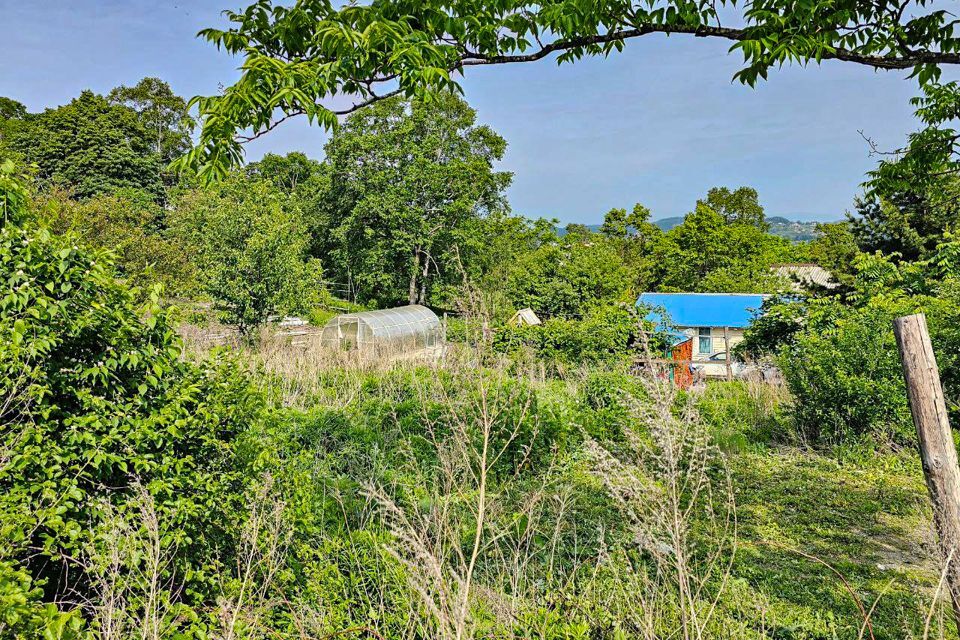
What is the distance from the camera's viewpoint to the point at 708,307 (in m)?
26.2

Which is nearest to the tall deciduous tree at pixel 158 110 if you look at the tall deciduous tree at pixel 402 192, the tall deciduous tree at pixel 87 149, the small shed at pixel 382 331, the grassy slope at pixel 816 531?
the tall deciduous tree at pixel 87 149

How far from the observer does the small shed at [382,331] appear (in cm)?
1784

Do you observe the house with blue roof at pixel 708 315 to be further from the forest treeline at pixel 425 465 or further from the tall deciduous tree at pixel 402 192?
the tall deciduous tree at pixel 402 192

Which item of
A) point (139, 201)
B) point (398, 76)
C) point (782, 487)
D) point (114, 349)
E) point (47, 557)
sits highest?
point (139, 201)

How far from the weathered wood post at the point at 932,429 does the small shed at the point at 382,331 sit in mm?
14834

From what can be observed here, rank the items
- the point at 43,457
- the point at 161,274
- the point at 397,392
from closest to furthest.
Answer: the point at 43,457 < the point at 397,392 < the point at 161,274

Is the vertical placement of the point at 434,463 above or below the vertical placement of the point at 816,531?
above

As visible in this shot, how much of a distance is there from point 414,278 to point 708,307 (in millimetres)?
14803

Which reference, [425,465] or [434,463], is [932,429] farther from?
[425,465]

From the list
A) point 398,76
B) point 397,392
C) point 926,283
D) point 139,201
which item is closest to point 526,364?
point 397,392

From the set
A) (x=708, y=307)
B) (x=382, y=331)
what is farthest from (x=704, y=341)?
(x=382, y=331)

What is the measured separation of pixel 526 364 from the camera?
11.5 m

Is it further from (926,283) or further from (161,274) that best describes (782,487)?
(161,274)

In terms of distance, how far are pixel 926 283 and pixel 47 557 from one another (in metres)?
11.7
